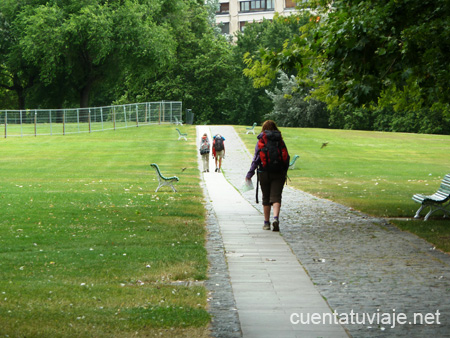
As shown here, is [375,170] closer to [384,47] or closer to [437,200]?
[437,200]

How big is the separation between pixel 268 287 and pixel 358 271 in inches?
62.4

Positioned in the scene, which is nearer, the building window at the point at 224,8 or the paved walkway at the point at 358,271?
the paved walkway at the point at 358,271

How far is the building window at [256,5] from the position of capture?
355 feet

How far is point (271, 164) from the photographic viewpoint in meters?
11.7

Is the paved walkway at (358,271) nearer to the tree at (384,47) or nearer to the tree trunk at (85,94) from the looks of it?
the tree at (384,47)

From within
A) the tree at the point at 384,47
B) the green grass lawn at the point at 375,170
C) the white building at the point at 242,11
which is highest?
the white building at the point at 242,11

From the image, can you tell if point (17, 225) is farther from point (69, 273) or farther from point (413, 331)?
point (413, 331)

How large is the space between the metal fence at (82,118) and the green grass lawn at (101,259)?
91.2 feet

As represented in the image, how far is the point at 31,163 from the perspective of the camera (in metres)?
33.1

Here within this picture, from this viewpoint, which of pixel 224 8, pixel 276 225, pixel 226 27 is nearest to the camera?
pixel 276 225

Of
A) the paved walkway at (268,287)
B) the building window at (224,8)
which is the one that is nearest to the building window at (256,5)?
the building window at (224,8)

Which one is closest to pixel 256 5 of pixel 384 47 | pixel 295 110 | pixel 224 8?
pixel 224 8

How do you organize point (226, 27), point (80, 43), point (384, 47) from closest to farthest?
point (384, 47) → point (80, 43) → point (226, 27)

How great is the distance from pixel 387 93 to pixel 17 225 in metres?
8.91
